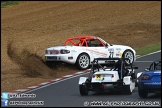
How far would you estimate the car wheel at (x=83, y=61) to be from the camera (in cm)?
2625

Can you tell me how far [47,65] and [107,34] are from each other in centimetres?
1315

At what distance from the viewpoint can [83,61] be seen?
86.7ft

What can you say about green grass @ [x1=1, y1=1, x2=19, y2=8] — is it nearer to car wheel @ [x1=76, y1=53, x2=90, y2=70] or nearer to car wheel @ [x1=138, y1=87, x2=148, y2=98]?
car wheel @ [x1=76, y1=53, x2=90, y2=70]

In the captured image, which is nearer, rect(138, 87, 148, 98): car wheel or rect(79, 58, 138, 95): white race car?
rect(138, 87, 148, 98): car wheel

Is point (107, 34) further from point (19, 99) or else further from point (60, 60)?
point (19, 99)

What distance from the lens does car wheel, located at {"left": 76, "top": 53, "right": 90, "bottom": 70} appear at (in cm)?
2625

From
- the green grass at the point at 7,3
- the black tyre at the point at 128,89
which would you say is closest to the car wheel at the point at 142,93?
the black tyre at the point at 128,89

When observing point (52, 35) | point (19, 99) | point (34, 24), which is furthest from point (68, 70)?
point (34, 24)

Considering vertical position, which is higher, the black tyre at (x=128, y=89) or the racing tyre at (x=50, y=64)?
the racing tyre at (x=50, y=64)

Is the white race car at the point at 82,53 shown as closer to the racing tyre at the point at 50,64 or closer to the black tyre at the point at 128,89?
the racing tyre at the point at 50,64

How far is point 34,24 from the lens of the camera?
43.4 meters

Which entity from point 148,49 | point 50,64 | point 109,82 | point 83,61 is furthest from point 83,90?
point 148,49

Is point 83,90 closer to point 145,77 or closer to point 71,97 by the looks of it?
point 71,97

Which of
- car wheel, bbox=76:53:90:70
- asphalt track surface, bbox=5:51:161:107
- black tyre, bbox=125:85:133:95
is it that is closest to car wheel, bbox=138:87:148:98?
asphalt track surface, bbox=5:51:161:107
